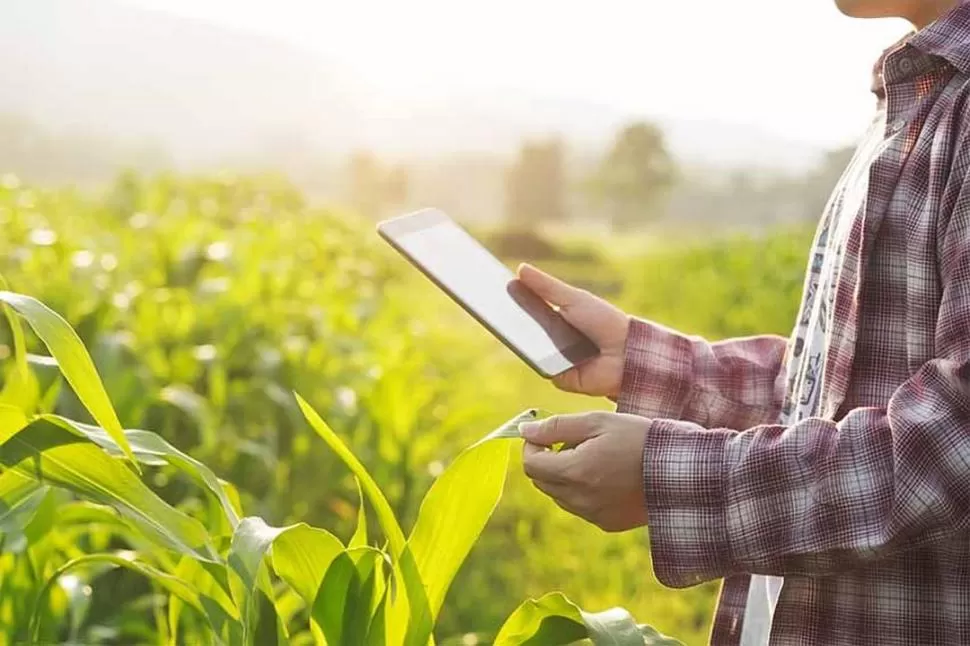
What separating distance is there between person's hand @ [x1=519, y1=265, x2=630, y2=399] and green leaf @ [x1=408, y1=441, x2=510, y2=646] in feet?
1.05

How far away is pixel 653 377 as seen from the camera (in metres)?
1.32

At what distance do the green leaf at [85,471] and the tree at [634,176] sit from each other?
7694mm

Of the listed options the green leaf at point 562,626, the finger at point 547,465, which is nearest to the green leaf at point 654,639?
the green leaf at point 562,626

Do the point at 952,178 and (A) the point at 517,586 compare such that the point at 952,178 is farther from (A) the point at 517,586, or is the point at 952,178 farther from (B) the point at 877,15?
(A) the point at 517,586

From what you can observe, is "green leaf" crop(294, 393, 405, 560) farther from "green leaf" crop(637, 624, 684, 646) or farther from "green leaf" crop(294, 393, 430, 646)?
"green leaf" crop(637, 624, 684, 646)

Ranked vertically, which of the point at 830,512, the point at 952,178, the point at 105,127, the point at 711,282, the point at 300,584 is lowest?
the point at 105,127

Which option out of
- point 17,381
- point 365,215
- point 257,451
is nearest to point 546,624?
A: point 17,381

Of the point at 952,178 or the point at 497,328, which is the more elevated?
the point at 952,178

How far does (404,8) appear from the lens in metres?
9.52

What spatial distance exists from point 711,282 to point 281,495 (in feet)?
9.66

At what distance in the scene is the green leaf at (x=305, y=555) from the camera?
3.23ft

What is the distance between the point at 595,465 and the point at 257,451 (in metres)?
1.24

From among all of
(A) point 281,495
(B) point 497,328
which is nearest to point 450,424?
(A) point 281,495

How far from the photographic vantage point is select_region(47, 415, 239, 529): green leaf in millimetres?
1023
